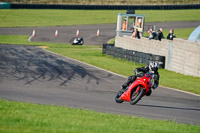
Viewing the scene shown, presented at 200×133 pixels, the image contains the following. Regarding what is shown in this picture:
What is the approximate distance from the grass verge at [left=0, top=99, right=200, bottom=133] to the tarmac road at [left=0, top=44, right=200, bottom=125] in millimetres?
1694

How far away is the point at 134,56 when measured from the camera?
81.7 feet

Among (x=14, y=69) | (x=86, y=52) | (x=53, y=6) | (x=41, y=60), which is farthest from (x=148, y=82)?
(x=53, y=6)

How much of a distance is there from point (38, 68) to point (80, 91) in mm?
6218

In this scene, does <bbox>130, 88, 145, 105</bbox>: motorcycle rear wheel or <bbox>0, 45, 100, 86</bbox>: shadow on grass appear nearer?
<bbox>130, 88, 145, 105</bbox>: motorcycle rear wheel

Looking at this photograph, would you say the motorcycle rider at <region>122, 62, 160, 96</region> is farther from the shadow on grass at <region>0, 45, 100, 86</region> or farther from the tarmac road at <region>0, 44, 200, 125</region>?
the shadow on grass at <region>0, 45, 100, 86</region>

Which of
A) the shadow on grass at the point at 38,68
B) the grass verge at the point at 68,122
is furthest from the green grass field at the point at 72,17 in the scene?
the grass verge at the point at 68,122

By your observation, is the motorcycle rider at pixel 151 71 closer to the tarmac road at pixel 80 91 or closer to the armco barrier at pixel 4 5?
the tarmac road at pixel 80 91

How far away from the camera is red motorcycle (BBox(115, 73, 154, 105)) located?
39.2 feet

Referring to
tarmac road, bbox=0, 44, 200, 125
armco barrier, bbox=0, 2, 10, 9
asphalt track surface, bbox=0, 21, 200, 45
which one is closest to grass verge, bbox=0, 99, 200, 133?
tarmac road, bbox=0, 44, 200, 125

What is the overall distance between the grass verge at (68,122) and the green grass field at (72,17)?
41.0 meters

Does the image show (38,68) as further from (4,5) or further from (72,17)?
(4,5)

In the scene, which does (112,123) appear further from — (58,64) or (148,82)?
(58,64)

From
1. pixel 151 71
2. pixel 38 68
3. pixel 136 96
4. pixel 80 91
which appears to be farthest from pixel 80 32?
pixel 151 71

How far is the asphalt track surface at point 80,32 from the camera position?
4066 cm
